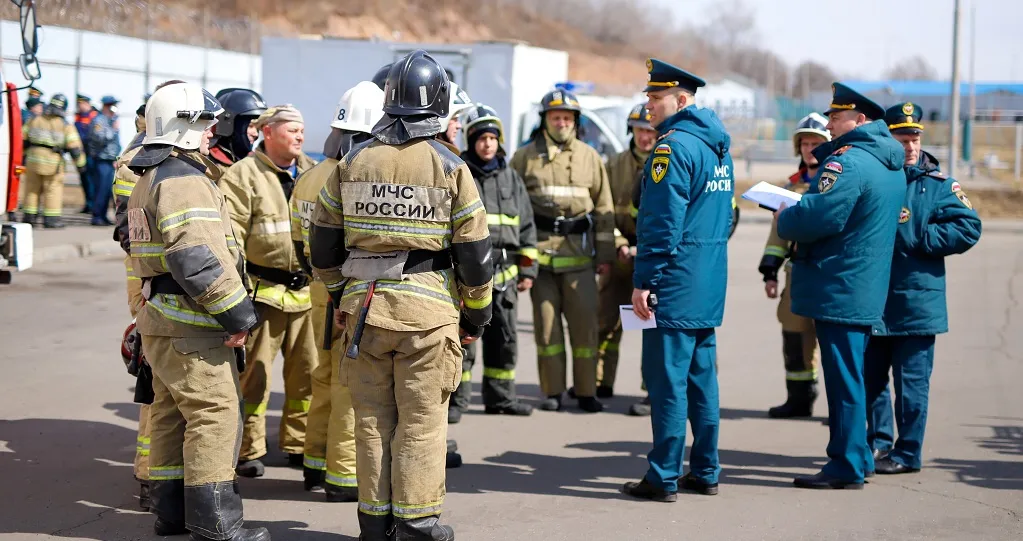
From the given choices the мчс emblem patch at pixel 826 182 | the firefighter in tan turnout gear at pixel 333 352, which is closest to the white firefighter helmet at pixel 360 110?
the firefighter in tan turnout gear at pixel 333 352

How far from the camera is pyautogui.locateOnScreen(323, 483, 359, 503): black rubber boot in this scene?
569cm

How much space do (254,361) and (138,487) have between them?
887 millimetres

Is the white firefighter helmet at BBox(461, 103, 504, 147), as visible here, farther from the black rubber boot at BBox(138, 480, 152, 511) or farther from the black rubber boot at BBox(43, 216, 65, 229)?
the black rubber boot at BBox(43, 216, 65, 229)

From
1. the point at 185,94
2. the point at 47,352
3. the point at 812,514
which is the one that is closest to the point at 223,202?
the point at 185,94

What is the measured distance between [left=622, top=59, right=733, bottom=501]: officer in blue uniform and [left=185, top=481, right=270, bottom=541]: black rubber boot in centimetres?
208

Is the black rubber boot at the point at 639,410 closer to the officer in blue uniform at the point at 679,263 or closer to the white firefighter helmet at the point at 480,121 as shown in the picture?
the officer in blue uniform at the point at 679,263

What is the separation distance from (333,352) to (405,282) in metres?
1.22

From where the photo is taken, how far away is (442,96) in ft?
15.7

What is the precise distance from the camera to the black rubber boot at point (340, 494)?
18.7 feet

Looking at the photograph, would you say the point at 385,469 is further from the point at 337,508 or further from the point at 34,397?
the point at 34,397

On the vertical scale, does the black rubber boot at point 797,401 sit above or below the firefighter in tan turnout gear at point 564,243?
below

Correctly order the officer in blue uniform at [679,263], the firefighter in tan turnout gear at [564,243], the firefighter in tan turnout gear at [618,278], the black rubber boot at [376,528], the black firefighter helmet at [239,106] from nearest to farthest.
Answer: the black rubber boot at [376,528] < the officer in blue uniform at [679,263] < the black firefighter helmet at [239,106] < the firefighter in tan turnout gear at [564,243] < the firefighter in tan turnout gear at [618,278]

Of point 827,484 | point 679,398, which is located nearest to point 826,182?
point 679,398

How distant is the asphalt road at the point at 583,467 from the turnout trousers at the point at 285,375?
21 centimetres
